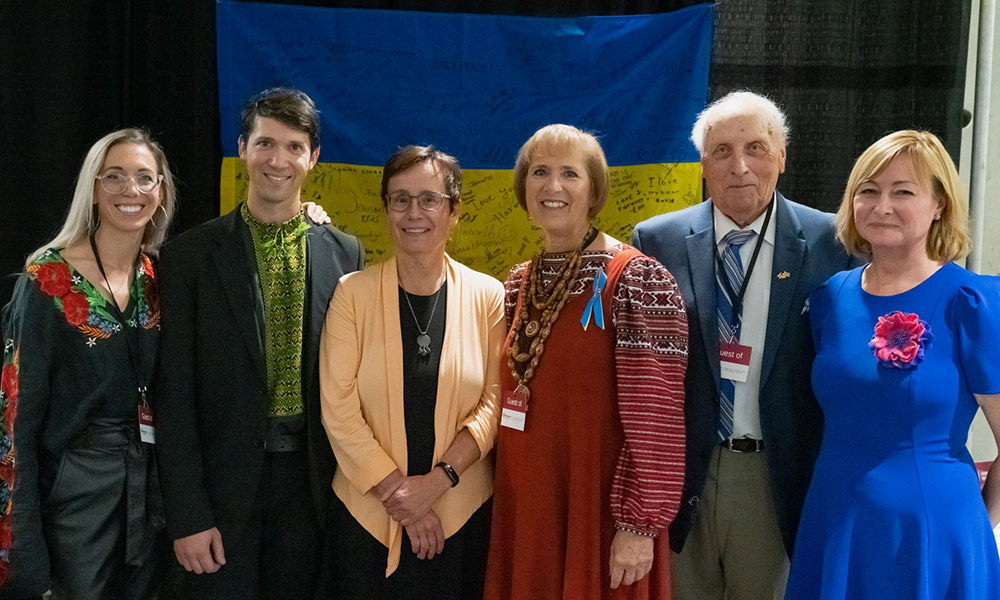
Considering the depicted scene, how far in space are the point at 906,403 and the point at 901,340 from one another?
0.15 m

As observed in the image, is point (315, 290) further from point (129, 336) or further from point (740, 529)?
point (740, 529)

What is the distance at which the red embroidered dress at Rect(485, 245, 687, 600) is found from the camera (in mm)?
1909

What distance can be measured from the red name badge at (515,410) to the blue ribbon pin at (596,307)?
0.83ft

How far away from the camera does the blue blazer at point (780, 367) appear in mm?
2152

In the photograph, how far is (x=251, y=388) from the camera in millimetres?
2123

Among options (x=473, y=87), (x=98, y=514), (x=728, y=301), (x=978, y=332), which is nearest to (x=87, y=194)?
(x=98, y=514)

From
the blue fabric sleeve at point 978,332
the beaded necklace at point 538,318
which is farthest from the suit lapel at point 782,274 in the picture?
the beaded necklace at point 538,318

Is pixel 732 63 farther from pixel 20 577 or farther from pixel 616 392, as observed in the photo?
pixel 20 577

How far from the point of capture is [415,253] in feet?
7.08

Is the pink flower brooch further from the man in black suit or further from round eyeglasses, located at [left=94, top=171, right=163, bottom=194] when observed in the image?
round eyeglasses, located at [left=94, top=171, right=163, bottom=194]

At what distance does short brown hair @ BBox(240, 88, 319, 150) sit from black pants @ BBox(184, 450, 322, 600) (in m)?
0.95

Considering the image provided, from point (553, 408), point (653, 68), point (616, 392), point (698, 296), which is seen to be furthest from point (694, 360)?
point (653, 68)

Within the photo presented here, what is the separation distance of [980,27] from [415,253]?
9.47 feet

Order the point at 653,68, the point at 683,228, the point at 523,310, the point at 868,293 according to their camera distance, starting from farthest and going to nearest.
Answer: the point at 653,68, the point at 683,228, the point at 523,310, the point at 868,293
